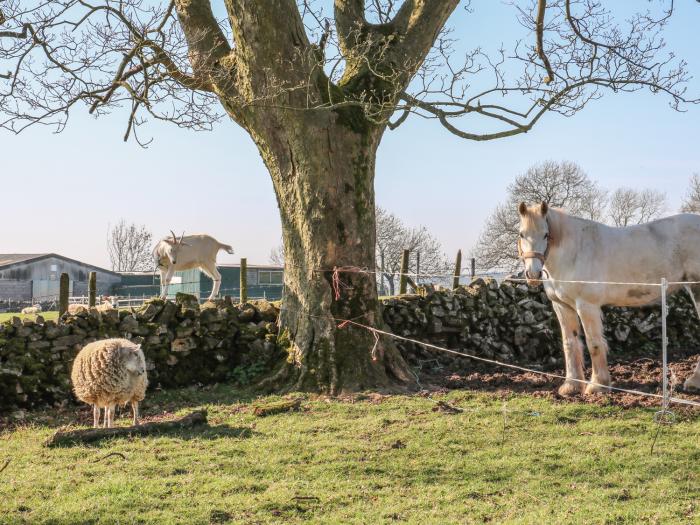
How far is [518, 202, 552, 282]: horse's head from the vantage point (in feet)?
24.1

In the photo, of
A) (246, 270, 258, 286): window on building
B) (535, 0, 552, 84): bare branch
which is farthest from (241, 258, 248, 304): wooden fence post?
(246, 270, 258, 286): window on building

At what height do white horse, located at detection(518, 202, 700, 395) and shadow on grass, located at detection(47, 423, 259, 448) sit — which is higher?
white horse, located at detection(518, 202, 700, 395)

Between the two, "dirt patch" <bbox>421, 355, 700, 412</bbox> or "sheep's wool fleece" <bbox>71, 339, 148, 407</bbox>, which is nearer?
"sheep's wool fleece" <bbox>71, 339, 148, 407</bbox>

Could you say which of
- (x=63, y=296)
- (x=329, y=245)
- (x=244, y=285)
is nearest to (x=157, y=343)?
(x=329, y=245)

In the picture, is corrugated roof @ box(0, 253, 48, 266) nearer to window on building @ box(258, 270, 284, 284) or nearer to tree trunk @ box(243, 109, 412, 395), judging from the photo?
window on building @ box(258, 270, 284, 284)

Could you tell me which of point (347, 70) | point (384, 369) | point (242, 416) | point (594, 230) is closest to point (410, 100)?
point (347, 70)

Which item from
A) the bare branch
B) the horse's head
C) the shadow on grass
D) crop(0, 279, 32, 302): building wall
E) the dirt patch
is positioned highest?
the bare branch

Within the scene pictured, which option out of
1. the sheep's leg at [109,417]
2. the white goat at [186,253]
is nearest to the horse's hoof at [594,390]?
the sheep's leg at [109,417]

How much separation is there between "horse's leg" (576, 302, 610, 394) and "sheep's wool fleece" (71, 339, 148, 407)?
4.53 metres

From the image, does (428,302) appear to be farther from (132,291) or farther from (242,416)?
(132,291)

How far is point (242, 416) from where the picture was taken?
722 cm

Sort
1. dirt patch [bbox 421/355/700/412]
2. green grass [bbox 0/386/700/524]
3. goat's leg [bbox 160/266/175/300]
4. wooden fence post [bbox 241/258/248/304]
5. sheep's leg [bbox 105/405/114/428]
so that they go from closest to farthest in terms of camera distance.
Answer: green grass [bbox 0/386/700/524] < sheep's leg [bbox 105/405/114/428] < dirt patch [bbox 421/355/700/412] < wooden fence post [bbox 241/258/248/304] < goat's leg [bbox 160/266/175/300]

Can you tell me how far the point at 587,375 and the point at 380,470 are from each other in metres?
4.29

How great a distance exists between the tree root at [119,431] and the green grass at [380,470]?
0.17 m
